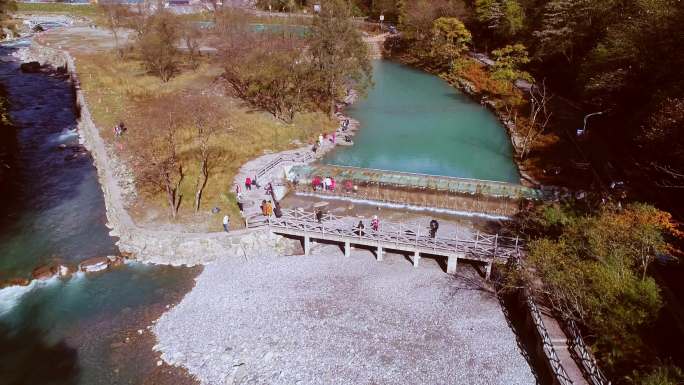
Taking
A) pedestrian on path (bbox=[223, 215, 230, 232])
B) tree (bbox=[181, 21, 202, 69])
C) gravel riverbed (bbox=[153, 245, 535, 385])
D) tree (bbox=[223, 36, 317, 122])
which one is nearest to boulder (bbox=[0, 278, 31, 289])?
gravel riverbed (bbox=[153, 245, 535, 385])

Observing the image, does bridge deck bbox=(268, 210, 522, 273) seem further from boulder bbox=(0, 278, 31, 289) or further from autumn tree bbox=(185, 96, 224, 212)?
boulder bbox=(0, 278, 31, 289)

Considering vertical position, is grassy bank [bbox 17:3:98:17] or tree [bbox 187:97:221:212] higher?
grassy bank [bbox 17:3:98:17]

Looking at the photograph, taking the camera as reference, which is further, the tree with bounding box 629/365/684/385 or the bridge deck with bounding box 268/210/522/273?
the bridge deck with bounding box 268/210/522/273

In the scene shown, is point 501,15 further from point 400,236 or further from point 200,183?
point 400,236

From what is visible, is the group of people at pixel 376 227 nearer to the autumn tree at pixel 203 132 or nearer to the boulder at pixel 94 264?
the autumn tree at pixel 203 132

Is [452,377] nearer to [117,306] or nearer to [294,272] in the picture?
[294,272]

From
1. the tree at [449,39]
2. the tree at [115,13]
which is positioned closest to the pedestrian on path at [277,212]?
the tree at [449,39]
